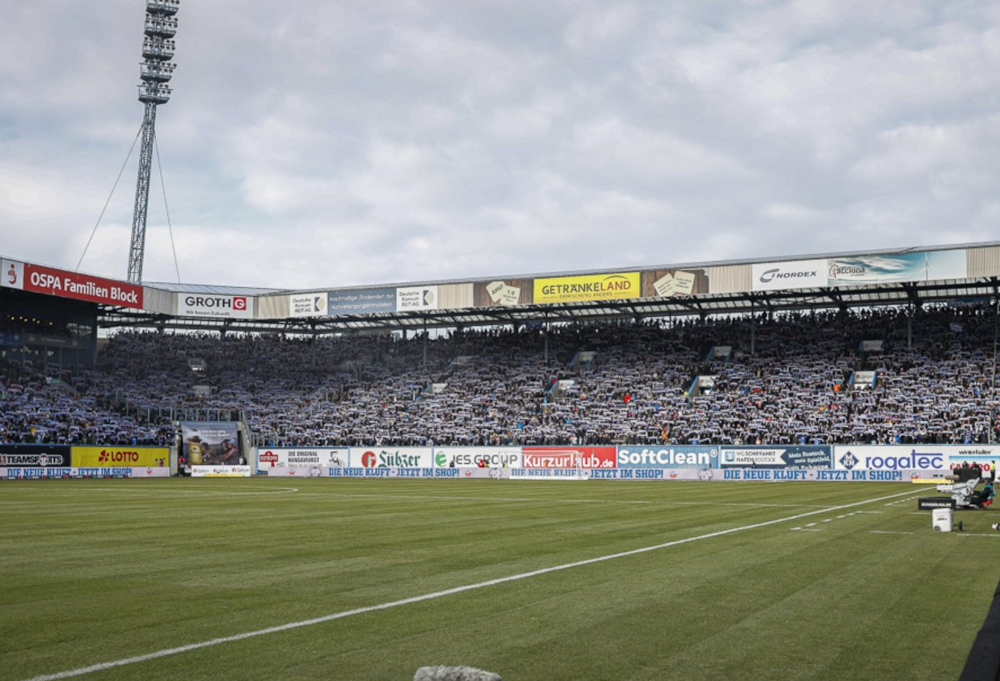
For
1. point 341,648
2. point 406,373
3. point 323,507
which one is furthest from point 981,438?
point 341,648

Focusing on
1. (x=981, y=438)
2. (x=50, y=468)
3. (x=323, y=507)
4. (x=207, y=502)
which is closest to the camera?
(x=323, y=507)

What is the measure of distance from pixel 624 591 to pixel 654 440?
50.3 metres

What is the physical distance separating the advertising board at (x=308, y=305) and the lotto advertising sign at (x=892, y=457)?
43075mm

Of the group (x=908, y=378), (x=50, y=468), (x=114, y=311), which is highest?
(x=114, y=311)

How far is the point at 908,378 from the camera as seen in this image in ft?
206

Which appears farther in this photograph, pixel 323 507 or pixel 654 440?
pixel 654 440

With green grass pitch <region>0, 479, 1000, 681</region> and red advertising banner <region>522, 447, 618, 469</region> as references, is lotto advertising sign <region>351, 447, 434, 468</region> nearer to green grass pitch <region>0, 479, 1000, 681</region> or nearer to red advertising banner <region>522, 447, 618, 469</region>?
red advertising banner <region>522, 447, 618, 469</region>

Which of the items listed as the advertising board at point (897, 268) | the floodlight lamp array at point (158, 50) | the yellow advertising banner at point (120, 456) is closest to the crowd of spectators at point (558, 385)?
the yellow advertising banner at point (120, 456)

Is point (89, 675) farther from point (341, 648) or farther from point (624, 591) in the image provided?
point (624, 591)

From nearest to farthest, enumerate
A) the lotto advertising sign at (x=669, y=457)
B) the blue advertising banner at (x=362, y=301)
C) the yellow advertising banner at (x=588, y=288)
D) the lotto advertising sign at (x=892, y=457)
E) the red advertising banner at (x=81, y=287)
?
the lotto advertising sign at (x=892, y=457)
the lotto advertising sign at (x=669, y=457)
the red advertising banner at (x=81, y=287)
the yellow advertising banner at (x=588, y=288)
the blue advertising banner at (x=362, y=301)

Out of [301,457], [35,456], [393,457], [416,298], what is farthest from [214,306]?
[393,457]

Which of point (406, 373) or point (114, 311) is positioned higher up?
point (114, 311)

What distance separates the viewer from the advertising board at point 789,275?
6284 cm

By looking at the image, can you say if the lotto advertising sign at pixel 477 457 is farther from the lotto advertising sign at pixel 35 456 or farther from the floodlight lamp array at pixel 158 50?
the floodlight lamp array at pixel 158 50
